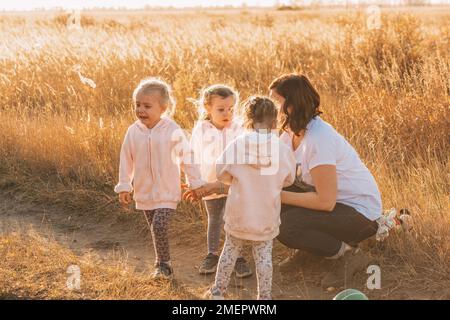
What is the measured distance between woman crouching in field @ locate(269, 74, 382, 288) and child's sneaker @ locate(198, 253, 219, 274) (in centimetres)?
59

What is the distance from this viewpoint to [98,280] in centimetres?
429

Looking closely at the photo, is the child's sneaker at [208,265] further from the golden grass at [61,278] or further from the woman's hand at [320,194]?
the woman's hand at [320,194]

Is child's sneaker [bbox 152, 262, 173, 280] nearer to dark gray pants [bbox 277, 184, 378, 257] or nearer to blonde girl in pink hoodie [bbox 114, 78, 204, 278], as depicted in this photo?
blonde girl in pink hoodie [bbox 114, 78, 204, 278]

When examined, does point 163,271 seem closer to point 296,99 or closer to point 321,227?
point 321,227

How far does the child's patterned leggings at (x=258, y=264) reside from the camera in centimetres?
372

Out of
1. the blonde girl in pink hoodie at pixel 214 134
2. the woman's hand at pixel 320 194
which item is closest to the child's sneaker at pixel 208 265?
the blonde girl in pink hoodie at pixel 214 134

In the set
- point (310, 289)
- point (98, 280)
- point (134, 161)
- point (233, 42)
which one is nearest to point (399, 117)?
point (310, 289)

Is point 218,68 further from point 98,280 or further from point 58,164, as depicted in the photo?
point 98,280

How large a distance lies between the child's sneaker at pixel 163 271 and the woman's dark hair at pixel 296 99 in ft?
4.19

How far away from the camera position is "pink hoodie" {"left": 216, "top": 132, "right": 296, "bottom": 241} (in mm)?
3590

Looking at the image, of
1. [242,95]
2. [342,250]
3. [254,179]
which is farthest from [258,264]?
[242,95]

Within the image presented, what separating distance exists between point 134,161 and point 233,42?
7765mm

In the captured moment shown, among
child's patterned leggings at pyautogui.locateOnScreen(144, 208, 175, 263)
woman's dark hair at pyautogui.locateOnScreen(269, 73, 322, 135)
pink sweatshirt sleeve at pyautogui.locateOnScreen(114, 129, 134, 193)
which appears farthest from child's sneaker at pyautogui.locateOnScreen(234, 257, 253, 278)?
woman's dark hair at pyautogui.locateOnScreen(269, 73, 322, 135)

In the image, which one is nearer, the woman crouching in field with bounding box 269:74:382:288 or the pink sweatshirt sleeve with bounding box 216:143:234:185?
the pink sweatshirt sleeve with bounding box 216:143:234:185
